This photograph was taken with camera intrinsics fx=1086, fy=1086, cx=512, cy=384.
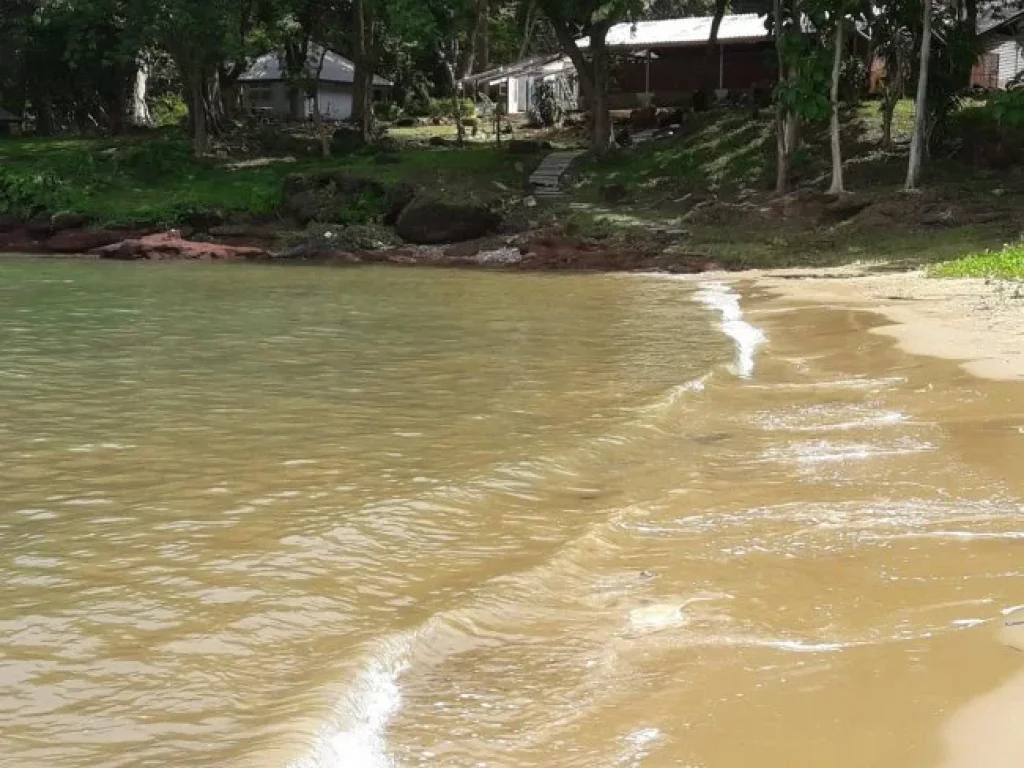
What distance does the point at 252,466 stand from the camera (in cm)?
808

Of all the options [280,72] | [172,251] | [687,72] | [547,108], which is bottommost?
[172,251]

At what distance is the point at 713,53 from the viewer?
138ft

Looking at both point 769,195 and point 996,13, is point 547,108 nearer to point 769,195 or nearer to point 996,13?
point 769,195

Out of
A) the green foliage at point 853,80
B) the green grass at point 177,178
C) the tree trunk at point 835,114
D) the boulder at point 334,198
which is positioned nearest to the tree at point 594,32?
the green grass at point 177,178

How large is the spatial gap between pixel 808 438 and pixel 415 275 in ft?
58.5

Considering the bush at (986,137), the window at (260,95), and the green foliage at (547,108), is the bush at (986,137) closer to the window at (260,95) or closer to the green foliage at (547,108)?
the green foliage at (547,108)

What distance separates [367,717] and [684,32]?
1696 inches

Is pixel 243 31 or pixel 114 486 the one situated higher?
pixel 243 31

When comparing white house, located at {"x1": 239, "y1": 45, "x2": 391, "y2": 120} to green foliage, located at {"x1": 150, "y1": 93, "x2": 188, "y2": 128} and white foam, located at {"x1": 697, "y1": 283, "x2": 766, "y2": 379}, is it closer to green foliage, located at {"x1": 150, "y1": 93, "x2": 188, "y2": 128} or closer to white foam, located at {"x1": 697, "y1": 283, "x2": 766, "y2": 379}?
green foliage, located at {"x1": 150, "y1": 93, "x2": 188, "y2": 128}

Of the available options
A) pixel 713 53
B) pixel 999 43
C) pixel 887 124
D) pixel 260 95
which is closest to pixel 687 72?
pixel 713 53

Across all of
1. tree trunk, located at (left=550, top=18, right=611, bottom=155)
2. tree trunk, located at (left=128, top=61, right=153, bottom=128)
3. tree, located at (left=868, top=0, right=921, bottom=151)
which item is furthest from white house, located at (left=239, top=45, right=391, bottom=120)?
tree, located at (left=868, top=0, right=921, bottom=151)

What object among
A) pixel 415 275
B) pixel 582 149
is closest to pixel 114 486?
pixel 415 275

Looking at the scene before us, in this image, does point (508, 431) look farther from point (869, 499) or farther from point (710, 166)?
point (710, 166)

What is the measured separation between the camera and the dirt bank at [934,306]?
11320 millimetres
